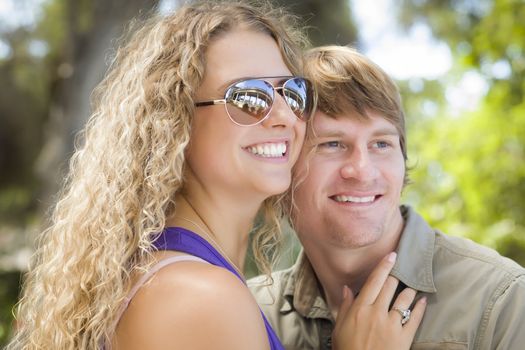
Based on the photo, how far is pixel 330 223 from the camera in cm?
295

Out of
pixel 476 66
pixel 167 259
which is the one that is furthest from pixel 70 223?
pixel 476 66

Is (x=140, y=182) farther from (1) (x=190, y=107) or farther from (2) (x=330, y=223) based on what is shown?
(2) (x=330, y=223)

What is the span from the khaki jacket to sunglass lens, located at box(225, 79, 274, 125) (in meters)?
0.89

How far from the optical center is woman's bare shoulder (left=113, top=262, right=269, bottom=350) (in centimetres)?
187

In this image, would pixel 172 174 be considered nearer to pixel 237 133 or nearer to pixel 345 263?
pixel 237 133

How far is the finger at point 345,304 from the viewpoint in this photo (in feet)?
9.09

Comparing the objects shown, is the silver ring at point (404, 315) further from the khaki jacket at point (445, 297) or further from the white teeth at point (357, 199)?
the white teeth at point (357, 199)

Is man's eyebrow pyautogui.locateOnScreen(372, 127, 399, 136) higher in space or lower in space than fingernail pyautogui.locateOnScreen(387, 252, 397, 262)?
higher

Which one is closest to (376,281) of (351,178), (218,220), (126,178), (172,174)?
(351,178)

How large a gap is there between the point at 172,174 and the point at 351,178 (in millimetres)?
894

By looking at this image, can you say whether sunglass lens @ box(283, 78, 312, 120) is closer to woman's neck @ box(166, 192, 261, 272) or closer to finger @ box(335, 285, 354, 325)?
woman's neck @ box(166, 192, 261, 272)

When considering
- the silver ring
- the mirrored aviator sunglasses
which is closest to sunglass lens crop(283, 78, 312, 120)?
the mirrored aviator sunglasses

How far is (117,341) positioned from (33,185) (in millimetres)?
14475

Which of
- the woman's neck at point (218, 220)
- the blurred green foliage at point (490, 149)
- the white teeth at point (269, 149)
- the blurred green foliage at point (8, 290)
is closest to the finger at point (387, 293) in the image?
the woman's neck at point (218, 220)
